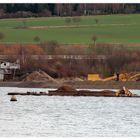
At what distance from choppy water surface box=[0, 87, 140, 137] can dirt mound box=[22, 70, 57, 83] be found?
Answer: 37427mm

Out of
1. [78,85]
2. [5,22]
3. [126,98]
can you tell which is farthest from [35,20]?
[126,98]

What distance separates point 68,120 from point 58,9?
65.7 metres

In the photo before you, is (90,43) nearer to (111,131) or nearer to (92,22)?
(92,22)

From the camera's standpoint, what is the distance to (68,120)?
2967 cm

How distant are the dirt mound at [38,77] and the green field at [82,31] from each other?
11.7ft

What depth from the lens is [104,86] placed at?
72.9 meters

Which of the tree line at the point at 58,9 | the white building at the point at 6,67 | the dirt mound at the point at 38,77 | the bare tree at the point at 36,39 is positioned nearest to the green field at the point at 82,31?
the bare tree at the point at 36,39

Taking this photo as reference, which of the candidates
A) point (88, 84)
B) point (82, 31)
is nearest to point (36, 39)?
point (82, 31)

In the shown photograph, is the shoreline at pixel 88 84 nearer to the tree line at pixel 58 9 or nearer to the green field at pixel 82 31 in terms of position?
the green field at pixel 82 31

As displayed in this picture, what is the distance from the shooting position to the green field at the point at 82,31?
85.6 meters

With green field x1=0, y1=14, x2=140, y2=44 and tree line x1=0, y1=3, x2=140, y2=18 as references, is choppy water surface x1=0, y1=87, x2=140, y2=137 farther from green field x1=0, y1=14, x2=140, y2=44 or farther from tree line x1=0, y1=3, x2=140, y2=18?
tree line x1=0, y1=3, x2=140, y2=18

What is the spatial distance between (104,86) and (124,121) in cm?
4301

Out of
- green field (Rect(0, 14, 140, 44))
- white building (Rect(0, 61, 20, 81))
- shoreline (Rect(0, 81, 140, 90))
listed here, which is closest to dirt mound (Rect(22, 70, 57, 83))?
white building (Rect(0, 61, 20, 81))

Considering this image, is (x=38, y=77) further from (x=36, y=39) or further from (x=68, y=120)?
(x=68, y=120)
